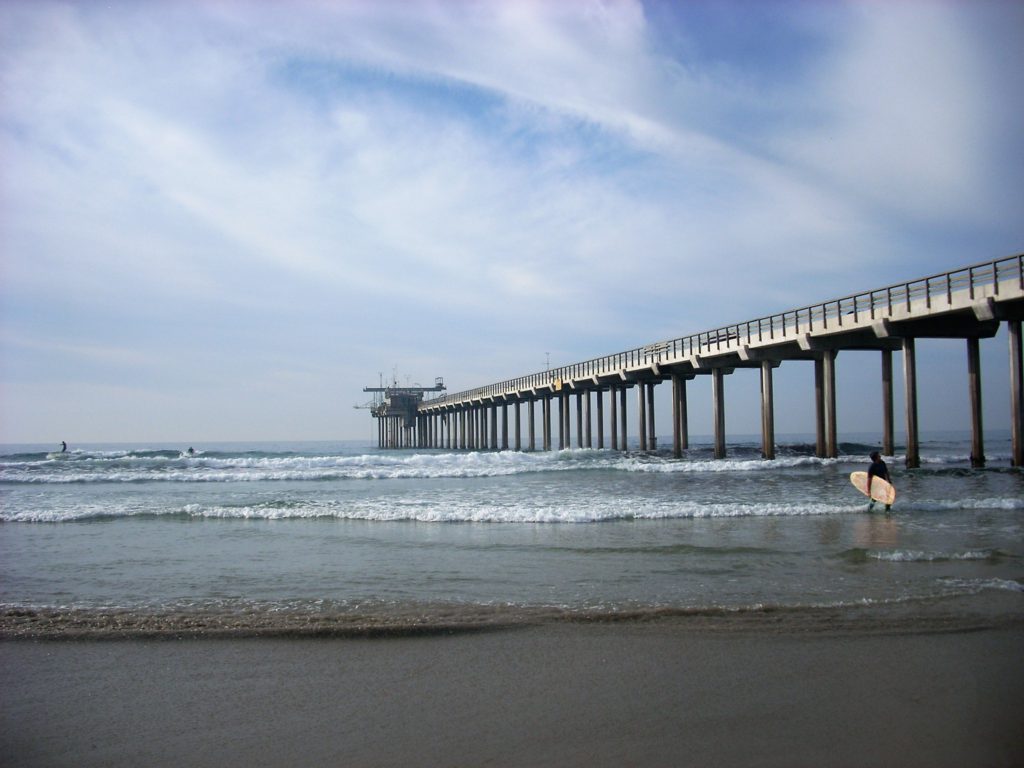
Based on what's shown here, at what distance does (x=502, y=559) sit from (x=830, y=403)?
2333cm

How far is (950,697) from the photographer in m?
4.26

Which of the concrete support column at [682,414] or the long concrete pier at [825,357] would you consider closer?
the long concrete pier at [825,357]

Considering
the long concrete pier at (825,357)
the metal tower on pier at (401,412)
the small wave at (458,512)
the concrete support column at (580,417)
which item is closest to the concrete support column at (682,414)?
the long concrete pier at (825,357)

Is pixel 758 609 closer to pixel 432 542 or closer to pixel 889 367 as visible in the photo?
pixel 432 542

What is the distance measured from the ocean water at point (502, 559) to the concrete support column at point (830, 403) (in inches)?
366

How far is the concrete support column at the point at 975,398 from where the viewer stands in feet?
75.6

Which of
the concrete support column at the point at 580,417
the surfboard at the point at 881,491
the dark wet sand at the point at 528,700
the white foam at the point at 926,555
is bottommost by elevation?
the white foam at the point at 926,555

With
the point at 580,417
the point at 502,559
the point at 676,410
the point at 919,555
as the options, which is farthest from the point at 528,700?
the point at 580,417

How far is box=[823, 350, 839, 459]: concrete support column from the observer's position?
91.0 ft

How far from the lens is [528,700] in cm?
434

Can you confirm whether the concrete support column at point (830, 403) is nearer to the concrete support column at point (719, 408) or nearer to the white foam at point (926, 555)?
the concrete support column at point (719, 408)

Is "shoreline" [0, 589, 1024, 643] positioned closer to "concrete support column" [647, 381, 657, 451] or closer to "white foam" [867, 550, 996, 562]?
"white foam" [867, 550, 996, 562]

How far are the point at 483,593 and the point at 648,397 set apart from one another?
36723 mm

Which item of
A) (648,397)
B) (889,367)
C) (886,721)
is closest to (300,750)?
(886,721)
